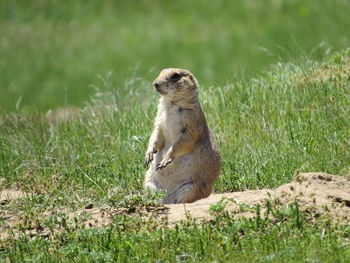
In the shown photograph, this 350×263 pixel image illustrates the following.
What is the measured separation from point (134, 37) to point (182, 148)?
49.9 feet

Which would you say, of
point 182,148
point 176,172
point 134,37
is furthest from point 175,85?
point 134,37

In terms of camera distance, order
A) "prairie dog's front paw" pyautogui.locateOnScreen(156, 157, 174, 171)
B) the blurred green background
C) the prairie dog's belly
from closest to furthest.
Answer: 1. "prairie dog's front paw" pyautogui.locateOnScreen(156, 157, 174, 171)
2. the prairie dog's belly
3. the blurred green background

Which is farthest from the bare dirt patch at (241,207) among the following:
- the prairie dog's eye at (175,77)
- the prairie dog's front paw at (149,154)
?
the prairie dog's eye at (175,77)

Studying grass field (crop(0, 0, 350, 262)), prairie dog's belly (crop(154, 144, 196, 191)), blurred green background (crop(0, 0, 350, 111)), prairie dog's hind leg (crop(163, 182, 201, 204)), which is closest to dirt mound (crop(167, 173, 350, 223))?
grass field (crop(0, 0, 350, 262))

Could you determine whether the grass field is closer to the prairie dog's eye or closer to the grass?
the grass

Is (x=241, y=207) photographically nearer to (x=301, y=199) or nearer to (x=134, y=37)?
(x=301, y=199)

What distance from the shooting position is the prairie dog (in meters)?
8.94

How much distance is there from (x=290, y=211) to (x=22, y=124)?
5.28 meters

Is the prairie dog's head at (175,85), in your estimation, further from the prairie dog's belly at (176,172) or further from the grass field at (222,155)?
the grass field at (222,155)

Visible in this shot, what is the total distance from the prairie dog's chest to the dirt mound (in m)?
1.19

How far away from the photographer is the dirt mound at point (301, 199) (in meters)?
7.47

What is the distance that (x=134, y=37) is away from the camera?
2389cm

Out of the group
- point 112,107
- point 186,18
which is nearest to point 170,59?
point 186,18

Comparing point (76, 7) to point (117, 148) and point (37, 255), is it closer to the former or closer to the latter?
point (117, 148)
